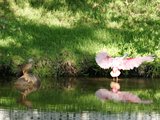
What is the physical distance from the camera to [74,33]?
17844 millimetres

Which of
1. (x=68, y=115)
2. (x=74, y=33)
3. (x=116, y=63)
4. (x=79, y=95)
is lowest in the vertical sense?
(x=68, y=115)

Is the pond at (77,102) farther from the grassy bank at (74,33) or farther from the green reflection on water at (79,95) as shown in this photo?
the grassy bank at (74,33)

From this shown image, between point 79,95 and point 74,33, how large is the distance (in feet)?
→ 14.4

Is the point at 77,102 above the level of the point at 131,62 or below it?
below

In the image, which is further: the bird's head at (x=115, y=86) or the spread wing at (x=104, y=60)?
the spread wing at (x=104, y=60)

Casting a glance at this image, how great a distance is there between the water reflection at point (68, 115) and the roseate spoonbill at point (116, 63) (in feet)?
11.3

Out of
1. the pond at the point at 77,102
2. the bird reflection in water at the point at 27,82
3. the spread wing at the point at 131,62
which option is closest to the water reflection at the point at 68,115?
the pond at the point at 77,102

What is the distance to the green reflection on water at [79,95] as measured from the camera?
12.5m

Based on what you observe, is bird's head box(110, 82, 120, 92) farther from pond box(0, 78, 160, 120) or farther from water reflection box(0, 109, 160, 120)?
water reflection box(0, 109, 160, 120)

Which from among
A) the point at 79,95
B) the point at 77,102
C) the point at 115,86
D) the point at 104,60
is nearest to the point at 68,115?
the point at 77,102

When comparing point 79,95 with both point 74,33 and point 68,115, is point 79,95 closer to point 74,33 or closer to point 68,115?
point 68,115

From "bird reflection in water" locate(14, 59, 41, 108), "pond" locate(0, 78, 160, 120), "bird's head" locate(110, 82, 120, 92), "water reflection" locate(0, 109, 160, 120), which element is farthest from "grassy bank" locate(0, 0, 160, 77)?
"water reflection" locate(0, 109, 160, 120)

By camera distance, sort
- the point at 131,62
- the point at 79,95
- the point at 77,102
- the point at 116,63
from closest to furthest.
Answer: the point at 77,102 < the point at 79,95 < the point at 131,62 < the point at 116,63

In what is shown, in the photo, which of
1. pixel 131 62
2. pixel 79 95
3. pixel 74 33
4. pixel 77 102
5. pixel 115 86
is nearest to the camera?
pixel 77 102
